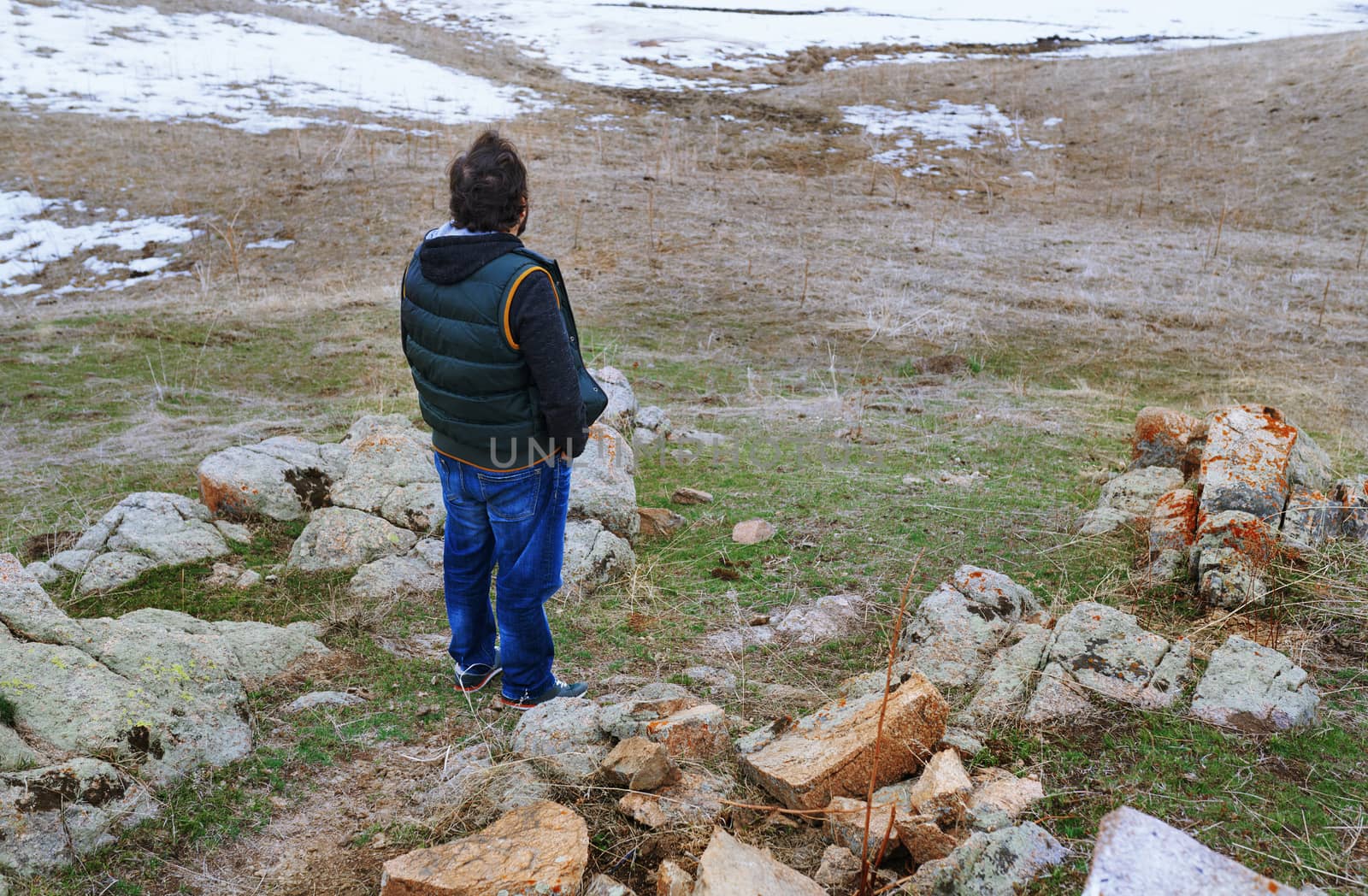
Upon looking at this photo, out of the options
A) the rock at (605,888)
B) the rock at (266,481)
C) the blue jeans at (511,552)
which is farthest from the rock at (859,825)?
the rock at (266,481)

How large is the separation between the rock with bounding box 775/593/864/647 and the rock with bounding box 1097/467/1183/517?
1.65 meters

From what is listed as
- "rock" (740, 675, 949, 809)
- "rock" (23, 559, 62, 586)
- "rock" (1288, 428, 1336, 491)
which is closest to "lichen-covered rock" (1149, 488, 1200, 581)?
"rock" (1288, 428, 1336, 491)

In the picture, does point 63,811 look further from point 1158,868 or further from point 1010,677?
point 1010,677

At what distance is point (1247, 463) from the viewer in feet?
13.3

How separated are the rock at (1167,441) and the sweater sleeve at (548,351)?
12.4ft

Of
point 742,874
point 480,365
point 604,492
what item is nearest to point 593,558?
point 604,492

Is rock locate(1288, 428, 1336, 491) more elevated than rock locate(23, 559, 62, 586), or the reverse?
rock locate(1288, 428, 1336, 491)

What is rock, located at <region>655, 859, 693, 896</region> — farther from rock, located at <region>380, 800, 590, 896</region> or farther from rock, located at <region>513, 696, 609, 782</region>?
rock, located at <region>513, 696, 609, 782</region>

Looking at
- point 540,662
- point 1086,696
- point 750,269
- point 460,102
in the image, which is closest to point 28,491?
point 540,662

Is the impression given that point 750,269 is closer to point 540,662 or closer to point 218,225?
point 218,225

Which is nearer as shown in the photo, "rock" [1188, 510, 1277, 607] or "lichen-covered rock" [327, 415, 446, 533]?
"rock" [1188, 510, 1277, 607]

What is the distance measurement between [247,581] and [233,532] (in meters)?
0.53

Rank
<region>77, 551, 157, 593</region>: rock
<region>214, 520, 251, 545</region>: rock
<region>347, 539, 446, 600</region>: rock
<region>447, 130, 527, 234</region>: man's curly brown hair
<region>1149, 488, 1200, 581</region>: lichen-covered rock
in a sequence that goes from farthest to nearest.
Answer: <region>214, 520, 251, 545</region>: rock, <region>347, 539, 446, 600</region>: rock, <region>77, 551, 157, 593</region>: rock, <region>1149, 488, 1200, 581</region>: lichen-covered rock, <region>447, 130, 527, 234</region>: man's curly brown hair

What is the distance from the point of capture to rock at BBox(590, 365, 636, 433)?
6.12 meters
